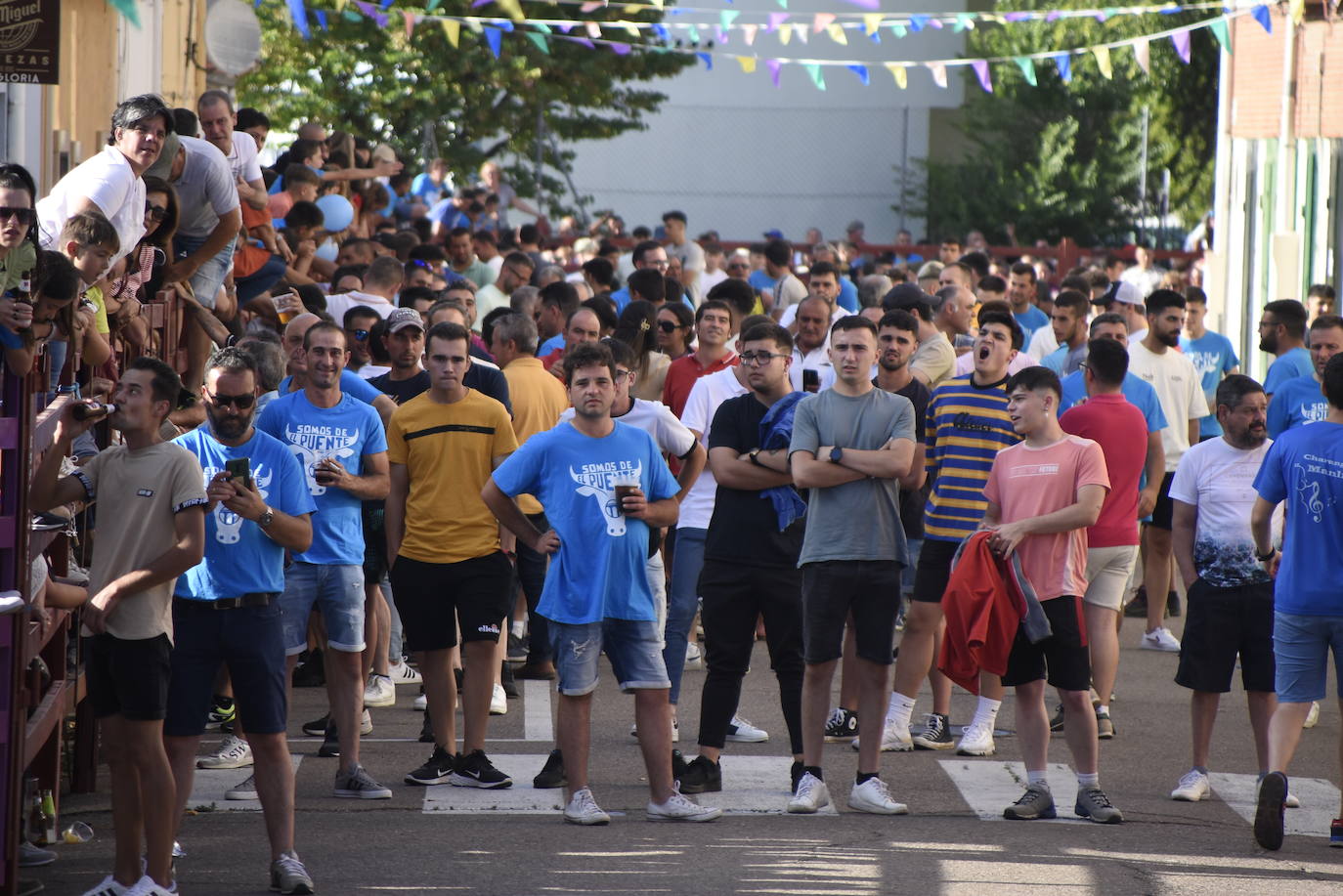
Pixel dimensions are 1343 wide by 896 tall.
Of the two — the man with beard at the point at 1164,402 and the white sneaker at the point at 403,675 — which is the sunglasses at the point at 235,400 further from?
the man with beard at the point at 1164,402

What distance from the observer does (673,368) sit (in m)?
11.0

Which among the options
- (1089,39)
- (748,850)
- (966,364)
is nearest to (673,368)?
(966,364)

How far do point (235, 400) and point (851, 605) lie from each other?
279 cm

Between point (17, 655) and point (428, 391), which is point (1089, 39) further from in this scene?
point (17, 655)

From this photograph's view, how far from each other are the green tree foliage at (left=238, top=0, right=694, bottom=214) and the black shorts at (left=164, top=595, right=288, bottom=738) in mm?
19212

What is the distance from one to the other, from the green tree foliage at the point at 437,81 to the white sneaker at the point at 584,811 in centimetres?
1868

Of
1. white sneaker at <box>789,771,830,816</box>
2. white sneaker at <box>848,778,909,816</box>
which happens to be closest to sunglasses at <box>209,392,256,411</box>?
white sneaker at <box>789,771,830,816</box>

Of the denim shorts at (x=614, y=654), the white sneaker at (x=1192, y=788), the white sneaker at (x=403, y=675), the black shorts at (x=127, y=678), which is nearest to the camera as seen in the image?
the black shorts at (x=127, y=678)

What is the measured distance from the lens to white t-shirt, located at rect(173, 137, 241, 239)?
31.5 ft

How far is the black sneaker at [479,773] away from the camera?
8547 mm

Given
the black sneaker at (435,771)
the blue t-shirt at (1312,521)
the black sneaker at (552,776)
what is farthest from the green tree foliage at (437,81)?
the blue t-shirt at (1312,521)

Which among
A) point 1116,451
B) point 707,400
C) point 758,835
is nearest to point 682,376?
point 707,400

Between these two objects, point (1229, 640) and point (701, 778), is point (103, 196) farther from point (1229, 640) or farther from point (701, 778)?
point (1229, 640)

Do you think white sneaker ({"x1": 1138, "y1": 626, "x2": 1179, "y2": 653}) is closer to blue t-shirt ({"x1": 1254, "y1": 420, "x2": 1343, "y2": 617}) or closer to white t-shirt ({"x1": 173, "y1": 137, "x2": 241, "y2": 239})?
blue t-shirt ({"x1": 1254, "y1": 420, "x2": 1343, "y2": 617})
